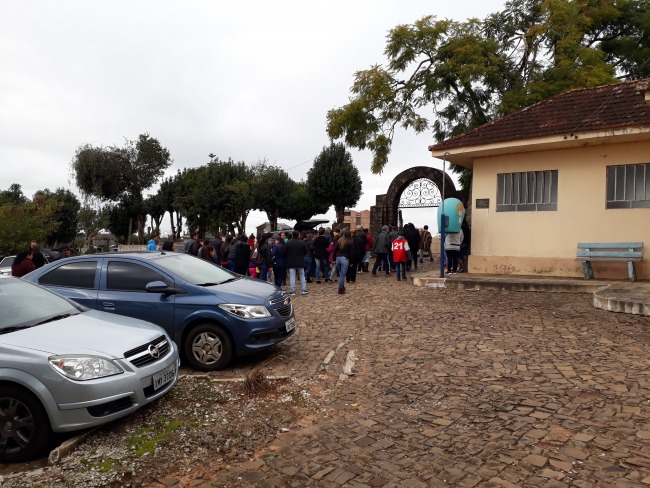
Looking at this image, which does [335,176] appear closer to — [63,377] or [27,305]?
[27,305]

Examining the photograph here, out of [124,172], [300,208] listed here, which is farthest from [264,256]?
[124,172]

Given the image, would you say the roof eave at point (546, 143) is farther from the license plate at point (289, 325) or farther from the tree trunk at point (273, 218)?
the tree trunk at point (273, 218)

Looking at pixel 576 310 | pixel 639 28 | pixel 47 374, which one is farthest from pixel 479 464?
pixel 639 28

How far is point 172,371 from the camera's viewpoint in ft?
17.1

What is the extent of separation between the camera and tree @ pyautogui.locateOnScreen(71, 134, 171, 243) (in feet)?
Result: 150

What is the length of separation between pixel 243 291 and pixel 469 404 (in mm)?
3268

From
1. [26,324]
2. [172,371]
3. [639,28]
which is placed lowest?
[172,371]

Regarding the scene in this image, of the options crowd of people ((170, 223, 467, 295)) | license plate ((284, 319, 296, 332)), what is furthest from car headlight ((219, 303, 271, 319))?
crowd of people ((170, 223, 467, 295))

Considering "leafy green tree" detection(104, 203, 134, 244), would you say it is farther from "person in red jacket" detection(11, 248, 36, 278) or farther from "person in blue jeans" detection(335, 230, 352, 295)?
"person in blue jeans" detection(335, 230, 352, 295)

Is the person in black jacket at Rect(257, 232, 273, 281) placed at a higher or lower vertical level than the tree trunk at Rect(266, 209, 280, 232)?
lower

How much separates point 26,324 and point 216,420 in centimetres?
200

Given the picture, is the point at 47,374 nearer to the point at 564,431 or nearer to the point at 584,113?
the point at 564,431

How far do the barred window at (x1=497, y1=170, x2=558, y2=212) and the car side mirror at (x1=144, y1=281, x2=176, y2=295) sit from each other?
10291 millimetres

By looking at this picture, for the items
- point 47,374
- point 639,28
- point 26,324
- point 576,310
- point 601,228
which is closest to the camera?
point 47,374
